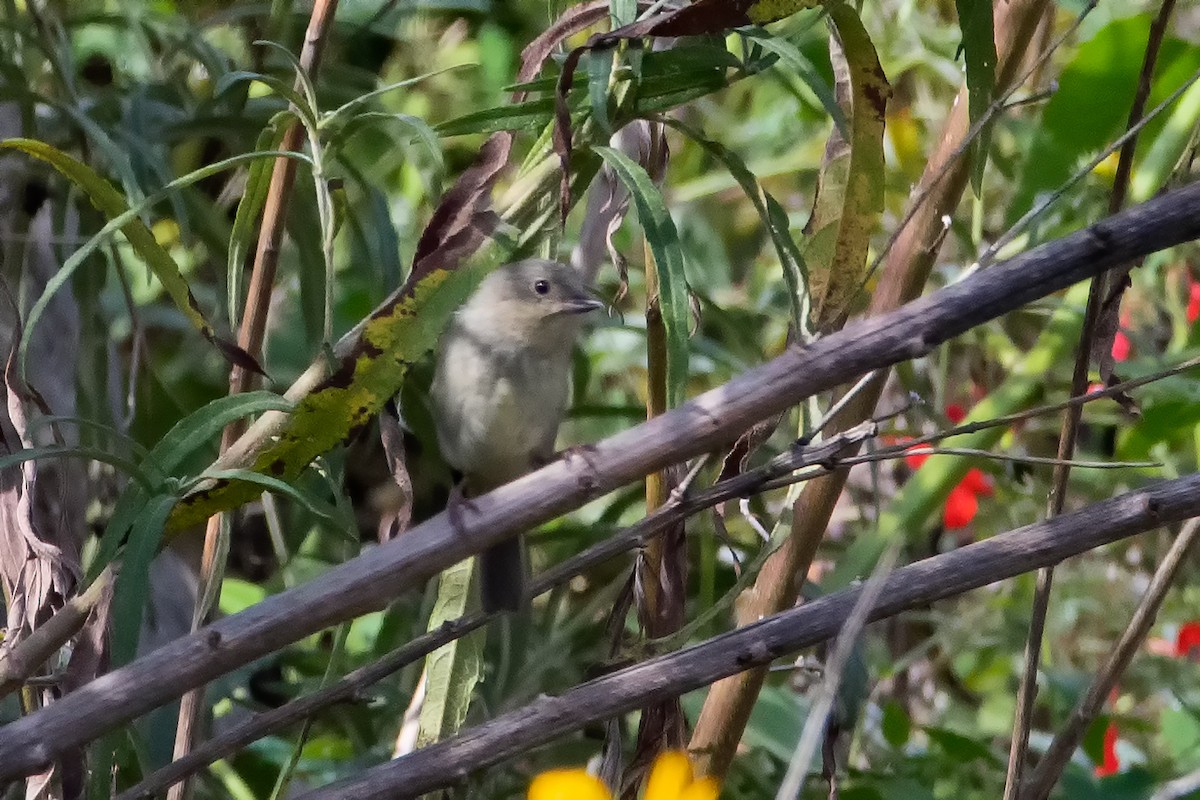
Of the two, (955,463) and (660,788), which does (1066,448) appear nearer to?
(955,463)

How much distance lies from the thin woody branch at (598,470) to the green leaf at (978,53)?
0.47 metres

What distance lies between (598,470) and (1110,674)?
3.41ft

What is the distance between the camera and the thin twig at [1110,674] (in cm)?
196

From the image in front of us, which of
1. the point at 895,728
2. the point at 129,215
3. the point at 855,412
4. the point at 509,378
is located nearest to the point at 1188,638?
the point at 895,728

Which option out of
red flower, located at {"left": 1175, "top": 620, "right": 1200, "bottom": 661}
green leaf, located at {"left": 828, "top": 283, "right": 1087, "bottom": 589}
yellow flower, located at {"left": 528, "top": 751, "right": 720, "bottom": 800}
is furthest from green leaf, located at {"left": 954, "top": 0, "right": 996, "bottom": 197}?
red flower, located at {"left": 1175, "top": 620, "right": 1200, "bottom": 661}

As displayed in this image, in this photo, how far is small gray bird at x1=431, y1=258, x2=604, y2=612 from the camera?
2.90 metres

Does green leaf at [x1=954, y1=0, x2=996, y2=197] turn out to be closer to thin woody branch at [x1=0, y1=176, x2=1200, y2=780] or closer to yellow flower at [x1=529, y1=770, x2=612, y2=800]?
thin woody branch at [x1=0, y1=176, x2=1200, y2=780]

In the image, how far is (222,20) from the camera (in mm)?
2652

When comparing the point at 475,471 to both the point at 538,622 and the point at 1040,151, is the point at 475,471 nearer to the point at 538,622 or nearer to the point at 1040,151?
the point at 538,622

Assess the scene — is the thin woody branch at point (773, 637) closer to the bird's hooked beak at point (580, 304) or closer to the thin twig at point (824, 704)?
the thin twig at point (824, 704)

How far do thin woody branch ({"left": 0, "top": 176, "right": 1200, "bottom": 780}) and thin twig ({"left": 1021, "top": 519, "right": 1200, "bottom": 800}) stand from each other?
34.2 inches

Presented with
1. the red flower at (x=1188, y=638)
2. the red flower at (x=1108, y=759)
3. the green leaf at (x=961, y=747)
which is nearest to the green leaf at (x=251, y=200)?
the green leaf at (x=961, y=747)

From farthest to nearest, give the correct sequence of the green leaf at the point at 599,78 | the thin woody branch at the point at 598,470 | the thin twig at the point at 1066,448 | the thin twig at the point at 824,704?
the thin twig at the point at 1066,448 → the green leaf at the point at 599,78 → the thin woody branch at the point at 598,470 → the thin twig at the point at 824,704

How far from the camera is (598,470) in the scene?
131 cm
